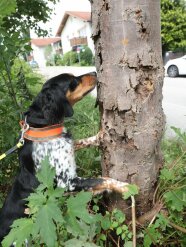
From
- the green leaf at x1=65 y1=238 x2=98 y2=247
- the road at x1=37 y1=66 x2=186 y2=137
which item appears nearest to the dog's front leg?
the green leaf at x1=65 y1=238 x2=98 y2=247

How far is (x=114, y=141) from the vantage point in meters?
2.33

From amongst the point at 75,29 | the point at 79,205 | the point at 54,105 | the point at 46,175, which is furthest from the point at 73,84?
the point at 75,29

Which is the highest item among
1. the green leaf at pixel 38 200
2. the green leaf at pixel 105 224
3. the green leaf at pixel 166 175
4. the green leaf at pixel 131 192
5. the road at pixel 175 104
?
the green leaf at pixel 38 200

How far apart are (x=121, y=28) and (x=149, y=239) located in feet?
4.59

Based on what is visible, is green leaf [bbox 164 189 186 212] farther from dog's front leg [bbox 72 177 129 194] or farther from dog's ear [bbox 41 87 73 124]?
dog's ear [bbox 41 87 73 124]

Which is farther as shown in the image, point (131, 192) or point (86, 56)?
point (86, 56)

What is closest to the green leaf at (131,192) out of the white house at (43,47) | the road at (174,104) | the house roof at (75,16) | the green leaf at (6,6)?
the green leaf at (6,6)

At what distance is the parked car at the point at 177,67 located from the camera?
16316 mm

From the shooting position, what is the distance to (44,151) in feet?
9.06

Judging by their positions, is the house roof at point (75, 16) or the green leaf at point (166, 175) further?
the house roof at point (75, 16)

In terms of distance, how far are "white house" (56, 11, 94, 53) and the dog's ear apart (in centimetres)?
4276

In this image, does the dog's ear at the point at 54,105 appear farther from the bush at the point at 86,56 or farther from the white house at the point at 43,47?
the white house at the point at 43,47

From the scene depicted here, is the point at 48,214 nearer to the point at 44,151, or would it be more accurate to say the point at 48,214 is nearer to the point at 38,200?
the point at 38,200

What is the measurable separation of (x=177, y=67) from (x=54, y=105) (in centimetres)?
1465
